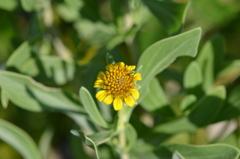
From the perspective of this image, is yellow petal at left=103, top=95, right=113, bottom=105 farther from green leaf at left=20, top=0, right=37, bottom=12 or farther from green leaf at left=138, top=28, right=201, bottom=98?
green leaf at left=20, top=0, right=37, bottom=12

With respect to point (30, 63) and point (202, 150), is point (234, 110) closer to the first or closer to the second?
point (202, 150)

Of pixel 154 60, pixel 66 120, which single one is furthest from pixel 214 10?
pixel 154 60

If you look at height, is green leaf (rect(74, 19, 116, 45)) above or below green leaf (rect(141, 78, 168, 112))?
above

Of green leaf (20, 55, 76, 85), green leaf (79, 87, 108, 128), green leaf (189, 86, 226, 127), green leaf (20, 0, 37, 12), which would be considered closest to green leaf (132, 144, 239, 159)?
green leaf (189, 86, 226, 127)

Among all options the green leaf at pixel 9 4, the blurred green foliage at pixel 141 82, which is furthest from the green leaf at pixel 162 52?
the green leaf at pixel 9 4

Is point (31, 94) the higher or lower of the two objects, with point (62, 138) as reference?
lower

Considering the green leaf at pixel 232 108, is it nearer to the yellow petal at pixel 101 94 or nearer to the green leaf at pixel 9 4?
the yellow petal at pixel 101 94
